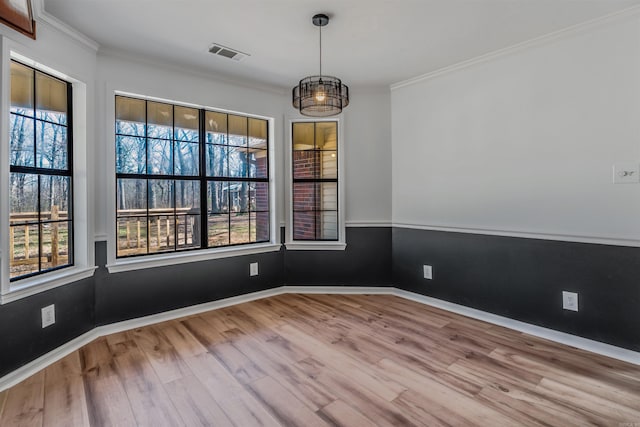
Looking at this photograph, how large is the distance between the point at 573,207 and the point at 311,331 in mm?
2400

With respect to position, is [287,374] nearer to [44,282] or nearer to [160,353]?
[160,353]

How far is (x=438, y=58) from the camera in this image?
10.1 feet

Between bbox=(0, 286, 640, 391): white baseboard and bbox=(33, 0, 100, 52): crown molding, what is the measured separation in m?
2.39

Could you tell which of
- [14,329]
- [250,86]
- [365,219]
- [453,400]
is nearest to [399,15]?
[250,86]

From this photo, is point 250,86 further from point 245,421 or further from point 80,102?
point 245,421

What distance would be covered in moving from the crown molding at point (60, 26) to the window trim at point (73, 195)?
0.27m

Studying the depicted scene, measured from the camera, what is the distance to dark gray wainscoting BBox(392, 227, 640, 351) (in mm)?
2369

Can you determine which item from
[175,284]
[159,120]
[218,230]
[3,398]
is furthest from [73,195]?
[3,398]

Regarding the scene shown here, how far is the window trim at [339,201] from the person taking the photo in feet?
12.8

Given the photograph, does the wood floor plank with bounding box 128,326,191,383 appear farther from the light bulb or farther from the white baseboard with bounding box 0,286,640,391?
the light bulb

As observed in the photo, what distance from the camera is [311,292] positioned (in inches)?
155

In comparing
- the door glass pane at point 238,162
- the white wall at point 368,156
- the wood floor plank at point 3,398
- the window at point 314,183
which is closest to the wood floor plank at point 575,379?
the white wall at point 368,156

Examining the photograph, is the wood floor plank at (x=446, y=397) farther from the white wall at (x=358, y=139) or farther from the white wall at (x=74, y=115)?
the white wall at (x=74, y=115)

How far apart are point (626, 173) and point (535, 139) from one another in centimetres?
66
